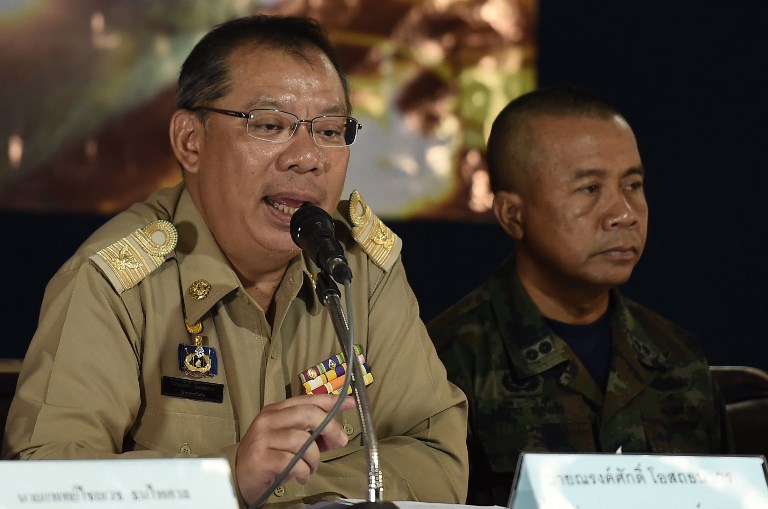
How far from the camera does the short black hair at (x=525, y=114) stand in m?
2.84

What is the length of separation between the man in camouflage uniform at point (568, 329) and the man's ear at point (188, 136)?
2.73 ft

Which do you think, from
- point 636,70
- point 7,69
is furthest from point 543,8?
point 7,69

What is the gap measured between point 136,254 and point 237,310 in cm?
21

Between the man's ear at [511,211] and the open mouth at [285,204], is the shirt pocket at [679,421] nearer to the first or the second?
the man's ear at [511,211]

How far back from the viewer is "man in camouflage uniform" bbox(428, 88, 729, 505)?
2.60 metres

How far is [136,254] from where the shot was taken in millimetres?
1952

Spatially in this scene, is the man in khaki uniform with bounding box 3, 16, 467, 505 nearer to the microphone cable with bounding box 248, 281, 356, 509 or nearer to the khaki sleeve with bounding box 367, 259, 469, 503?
the khaki sleeve with bounding box 367, 259, 469, 503

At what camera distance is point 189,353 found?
1.95m

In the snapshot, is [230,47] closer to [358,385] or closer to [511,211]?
[358,385]

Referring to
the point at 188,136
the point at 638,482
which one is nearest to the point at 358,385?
the point at 638,482

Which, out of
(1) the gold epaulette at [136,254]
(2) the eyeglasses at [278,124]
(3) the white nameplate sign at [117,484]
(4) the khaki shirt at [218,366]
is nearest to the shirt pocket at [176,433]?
(4) the khaki shirt at [218,366]

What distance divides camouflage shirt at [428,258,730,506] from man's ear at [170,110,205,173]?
2.72 ft

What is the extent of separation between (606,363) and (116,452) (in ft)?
4.43

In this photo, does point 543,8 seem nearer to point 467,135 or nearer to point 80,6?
point 467,135
